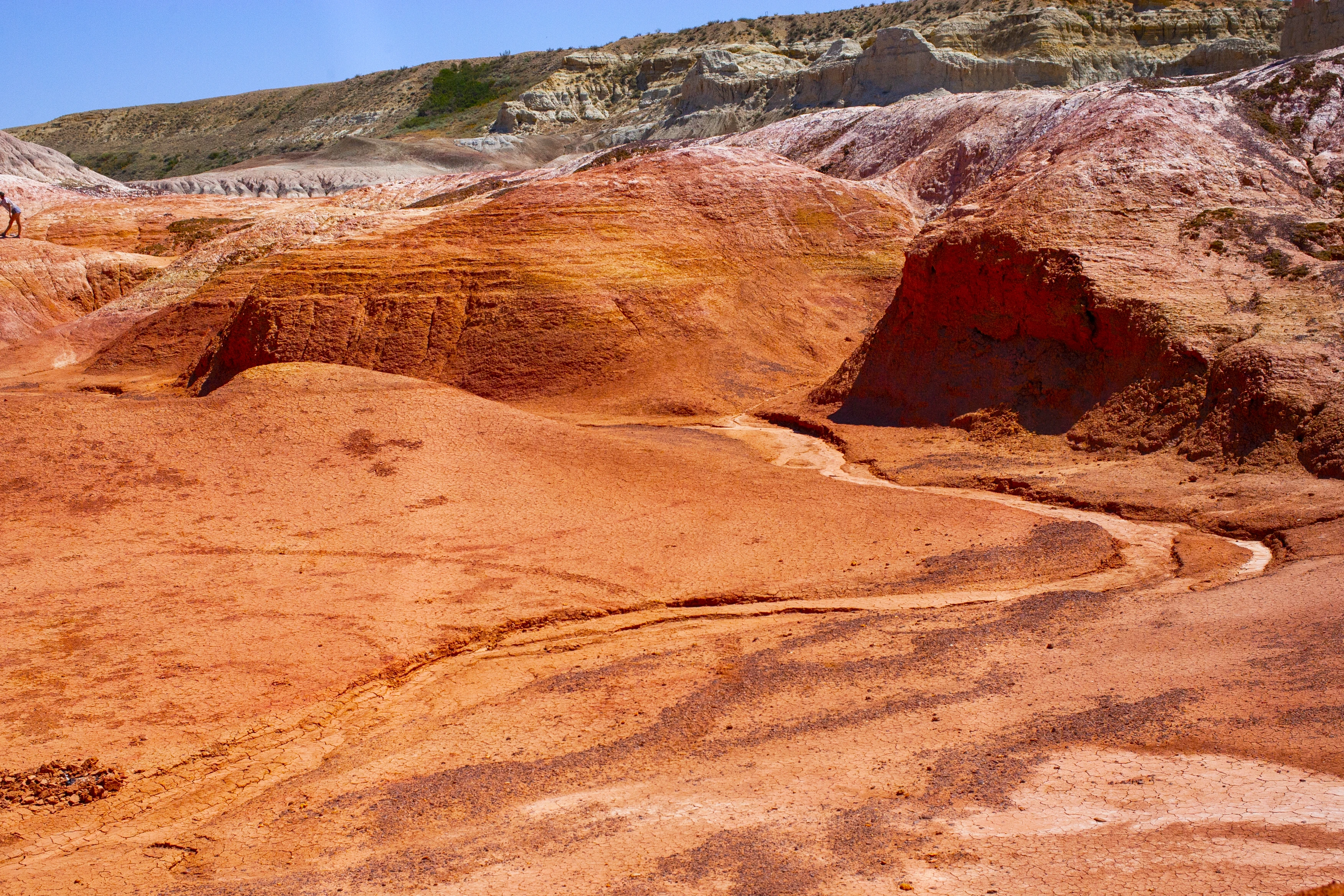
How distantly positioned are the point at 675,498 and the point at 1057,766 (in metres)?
6.70

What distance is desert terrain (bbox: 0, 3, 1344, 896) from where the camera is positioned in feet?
17.0

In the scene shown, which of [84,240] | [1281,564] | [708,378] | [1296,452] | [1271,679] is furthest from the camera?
[84,240]

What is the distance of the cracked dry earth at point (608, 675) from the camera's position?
4824mm

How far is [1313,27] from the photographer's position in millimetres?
23375

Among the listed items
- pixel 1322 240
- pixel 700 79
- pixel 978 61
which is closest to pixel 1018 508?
pixel 1322 240

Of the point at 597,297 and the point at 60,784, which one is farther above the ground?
the point at 597,297

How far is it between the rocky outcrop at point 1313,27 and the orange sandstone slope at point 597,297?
9.27 meters

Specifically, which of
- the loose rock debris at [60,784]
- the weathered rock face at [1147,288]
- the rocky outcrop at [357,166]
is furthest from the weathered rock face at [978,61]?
the loose rock debris at [60,784]

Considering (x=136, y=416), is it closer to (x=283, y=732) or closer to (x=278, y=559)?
(x=278, y=559)

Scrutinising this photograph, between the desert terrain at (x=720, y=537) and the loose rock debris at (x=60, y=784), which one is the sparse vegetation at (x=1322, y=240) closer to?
the desert terrain at (x=720, y=537)

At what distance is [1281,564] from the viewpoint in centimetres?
881

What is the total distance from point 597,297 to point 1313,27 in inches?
645

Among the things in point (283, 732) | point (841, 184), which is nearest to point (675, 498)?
point (283, 732)

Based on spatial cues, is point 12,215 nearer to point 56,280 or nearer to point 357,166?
point 56,280
